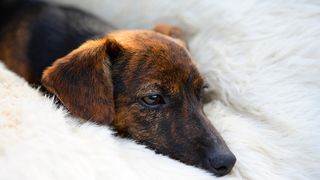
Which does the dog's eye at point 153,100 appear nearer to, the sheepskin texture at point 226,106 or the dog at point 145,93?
the dog at point 145,93

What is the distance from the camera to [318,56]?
206cm

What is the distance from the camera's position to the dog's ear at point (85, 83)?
71.6 inches

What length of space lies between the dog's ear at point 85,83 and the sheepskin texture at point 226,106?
0.30 feet

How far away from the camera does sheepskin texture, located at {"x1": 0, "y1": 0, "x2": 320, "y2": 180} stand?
151 cm

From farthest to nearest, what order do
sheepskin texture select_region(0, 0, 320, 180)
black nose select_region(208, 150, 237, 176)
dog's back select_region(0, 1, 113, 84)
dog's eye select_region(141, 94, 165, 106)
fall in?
dog's back select_region(0, 1, 113, 84), dog's eye select_region(141, 94, 165, 106), black nose select_region(208, 150, 237, 176), sheepskin texture select_region(0, 0, 320, 180)

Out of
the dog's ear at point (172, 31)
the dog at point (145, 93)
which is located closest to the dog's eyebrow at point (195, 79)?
the dog at point (145, 93)

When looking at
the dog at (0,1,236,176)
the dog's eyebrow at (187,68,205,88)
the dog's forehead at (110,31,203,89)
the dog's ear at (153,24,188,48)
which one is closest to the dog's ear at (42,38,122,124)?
the dog at (0,1,236,176)

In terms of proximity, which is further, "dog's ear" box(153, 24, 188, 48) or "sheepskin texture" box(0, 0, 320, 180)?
"dog's ear" box(153, 24, 188, 48)

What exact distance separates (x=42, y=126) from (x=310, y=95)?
107 centimetres

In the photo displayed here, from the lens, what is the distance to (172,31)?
238 centimetres

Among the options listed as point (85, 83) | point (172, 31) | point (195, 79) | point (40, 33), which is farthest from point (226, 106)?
point (40, 33)

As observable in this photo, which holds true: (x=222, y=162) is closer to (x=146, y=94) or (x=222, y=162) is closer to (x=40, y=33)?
(x=146, y=94)

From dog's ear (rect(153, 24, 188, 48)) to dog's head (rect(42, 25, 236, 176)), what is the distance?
11.0 inches

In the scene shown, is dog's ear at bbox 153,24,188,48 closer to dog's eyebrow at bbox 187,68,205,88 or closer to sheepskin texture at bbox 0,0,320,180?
sheepskin texture at bbox 0,0,320,180
